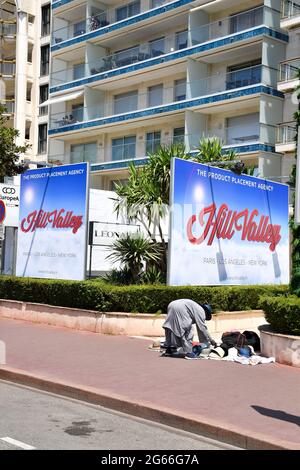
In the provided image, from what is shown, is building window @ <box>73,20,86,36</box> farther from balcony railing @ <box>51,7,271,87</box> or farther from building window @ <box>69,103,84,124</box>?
→ building window @ <box>69,103,84,124</box>

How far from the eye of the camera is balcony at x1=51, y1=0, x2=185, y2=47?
1598 inches

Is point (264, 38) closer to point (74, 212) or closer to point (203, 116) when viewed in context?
point (203, 116)

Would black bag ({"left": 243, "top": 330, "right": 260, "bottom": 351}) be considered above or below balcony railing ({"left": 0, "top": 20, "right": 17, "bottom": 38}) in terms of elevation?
below

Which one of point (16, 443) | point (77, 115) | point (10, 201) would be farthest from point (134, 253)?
point (77, 115)

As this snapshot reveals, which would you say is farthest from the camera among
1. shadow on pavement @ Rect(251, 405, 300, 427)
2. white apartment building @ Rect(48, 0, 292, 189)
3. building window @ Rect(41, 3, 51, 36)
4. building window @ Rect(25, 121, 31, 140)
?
building window @ Rect(41, 3, 51, 36)

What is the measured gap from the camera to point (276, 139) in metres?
33.0

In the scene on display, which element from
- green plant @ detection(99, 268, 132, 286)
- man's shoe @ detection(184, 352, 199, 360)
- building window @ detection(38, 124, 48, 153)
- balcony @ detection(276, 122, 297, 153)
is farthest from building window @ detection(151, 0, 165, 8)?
man's shoe @ detection(184, 352, 199, 360)

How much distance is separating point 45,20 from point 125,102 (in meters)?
13.9

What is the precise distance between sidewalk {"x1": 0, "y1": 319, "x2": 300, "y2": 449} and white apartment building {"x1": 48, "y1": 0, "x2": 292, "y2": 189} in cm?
2297

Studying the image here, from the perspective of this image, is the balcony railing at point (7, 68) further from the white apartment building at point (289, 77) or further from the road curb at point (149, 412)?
the road curb at point (149, 412)

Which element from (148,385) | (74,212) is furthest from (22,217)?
(148,385)

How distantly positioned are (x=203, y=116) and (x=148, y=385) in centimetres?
2971

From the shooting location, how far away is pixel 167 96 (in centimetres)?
3903

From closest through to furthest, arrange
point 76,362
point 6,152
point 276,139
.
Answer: point 76,362, point 6,152, point 276,139
